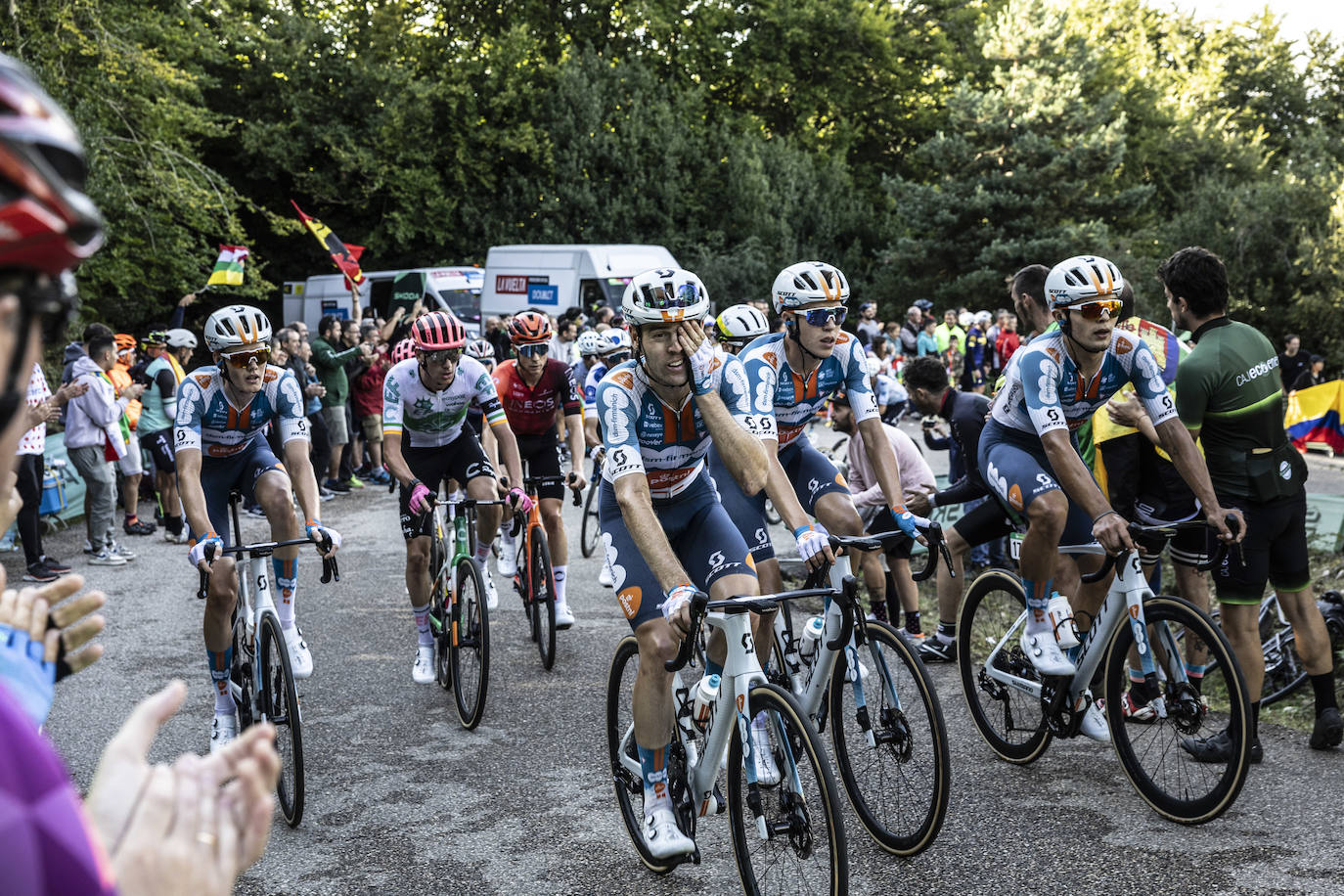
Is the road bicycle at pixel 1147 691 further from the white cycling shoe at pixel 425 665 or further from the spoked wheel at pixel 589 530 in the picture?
the spoked wheel at pixel 589 530

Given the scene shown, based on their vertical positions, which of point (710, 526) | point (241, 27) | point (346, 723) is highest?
point (241, 27)

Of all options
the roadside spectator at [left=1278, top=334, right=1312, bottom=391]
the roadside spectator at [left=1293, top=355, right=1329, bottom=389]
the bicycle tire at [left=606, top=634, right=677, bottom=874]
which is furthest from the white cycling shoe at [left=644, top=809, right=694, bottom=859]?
the roadside spectator at [left=1278, top=334, right=1312, bottom=391]

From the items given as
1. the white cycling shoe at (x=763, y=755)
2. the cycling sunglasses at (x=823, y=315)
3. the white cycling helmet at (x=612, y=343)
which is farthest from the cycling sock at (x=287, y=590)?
the white cycling helmet at (x=612, y=343)

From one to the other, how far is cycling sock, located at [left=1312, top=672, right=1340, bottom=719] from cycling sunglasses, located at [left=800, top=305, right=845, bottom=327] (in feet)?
9.48

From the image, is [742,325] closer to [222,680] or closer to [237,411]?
[237,411]

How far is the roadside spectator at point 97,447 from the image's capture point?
37.7 ft

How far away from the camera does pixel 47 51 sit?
63.1 feet

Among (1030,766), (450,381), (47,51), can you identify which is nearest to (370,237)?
(47,51)

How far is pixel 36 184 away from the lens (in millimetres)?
1155

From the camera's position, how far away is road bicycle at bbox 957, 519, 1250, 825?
15.5 feet

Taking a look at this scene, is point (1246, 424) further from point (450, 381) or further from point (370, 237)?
point (370, 237)

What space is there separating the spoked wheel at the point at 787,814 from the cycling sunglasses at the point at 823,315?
2817 millimetres

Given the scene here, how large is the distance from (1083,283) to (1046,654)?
1.69 meters

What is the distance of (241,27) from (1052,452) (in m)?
23.3
